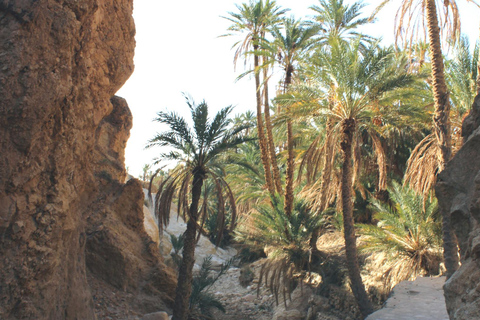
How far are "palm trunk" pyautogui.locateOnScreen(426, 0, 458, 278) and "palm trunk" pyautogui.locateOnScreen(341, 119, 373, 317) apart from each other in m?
2.71

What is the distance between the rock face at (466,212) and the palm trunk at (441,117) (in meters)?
5.40

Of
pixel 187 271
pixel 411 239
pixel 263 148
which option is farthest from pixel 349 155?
pixel 263 148

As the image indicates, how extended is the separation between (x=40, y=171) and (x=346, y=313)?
12.3 m

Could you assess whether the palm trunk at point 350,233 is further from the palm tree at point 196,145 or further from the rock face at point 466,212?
the rock face at point 466,212

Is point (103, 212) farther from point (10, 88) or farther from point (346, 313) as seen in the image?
point (346, 313)

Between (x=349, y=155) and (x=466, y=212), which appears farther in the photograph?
(x=349, y=155)

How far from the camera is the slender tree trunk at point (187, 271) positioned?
1167cm

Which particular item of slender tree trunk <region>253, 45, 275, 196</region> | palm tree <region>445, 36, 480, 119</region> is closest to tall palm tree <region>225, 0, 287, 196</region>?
slender tree trunk <region>253, 45, 275, 196</region>

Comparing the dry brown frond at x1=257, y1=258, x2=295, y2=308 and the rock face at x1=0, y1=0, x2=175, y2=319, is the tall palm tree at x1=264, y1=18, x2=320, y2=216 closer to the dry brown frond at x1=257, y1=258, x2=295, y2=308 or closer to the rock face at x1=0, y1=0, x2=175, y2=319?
the dry brown frond at x1=257, y1=258, x2=295, y2=308

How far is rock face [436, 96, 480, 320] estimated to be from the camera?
12.8 ft

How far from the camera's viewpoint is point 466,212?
4582 millimetres

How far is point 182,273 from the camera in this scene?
39.5 ft

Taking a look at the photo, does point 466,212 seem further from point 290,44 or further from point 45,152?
point 290,44

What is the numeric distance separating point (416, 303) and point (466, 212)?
19.1ft
